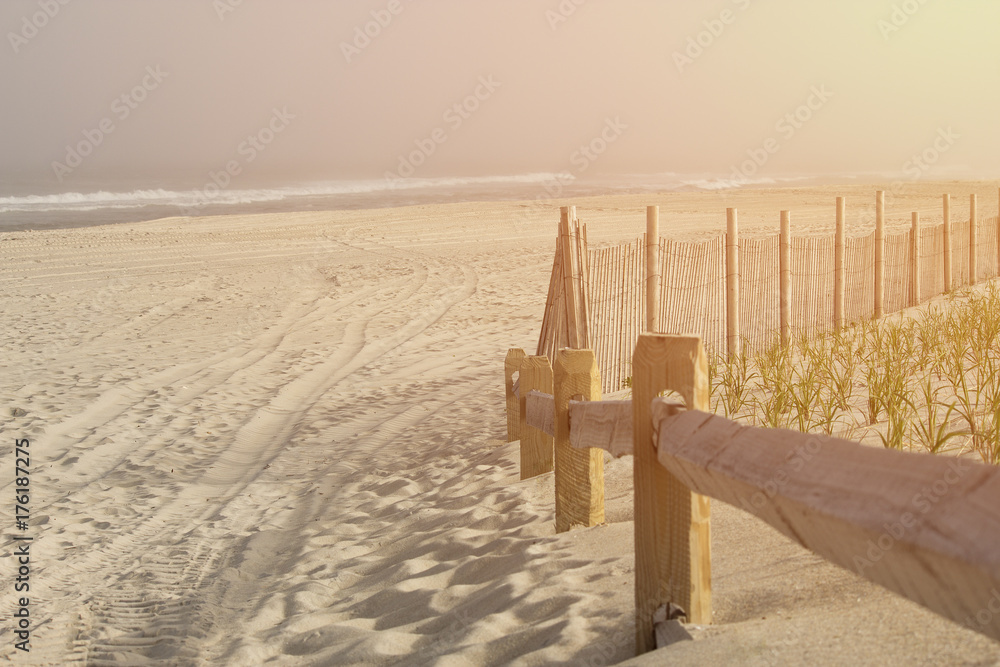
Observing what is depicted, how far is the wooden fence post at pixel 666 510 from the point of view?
2.02m

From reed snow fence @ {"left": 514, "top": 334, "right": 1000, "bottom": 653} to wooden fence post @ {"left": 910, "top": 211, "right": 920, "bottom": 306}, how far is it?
8.19 m

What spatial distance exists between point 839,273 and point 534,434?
197 inches

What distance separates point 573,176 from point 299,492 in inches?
2341

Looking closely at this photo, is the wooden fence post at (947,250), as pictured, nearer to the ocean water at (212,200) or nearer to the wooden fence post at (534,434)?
the wooden fence post at (534,434)

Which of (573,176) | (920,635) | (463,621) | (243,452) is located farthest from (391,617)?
(573,176)

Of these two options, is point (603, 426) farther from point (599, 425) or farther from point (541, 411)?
point (541, 411)

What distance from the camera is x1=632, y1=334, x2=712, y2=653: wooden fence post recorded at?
202 cm

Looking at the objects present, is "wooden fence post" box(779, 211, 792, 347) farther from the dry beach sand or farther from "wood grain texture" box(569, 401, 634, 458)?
"wood grain texture" box(569, 401, 634, 458)

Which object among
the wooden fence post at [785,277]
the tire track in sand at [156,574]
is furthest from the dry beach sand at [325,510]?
the wooden fence post at [785,277]

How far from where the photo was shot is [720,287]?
687cm

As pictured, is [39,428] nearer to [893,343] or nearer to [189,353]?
[189,353]

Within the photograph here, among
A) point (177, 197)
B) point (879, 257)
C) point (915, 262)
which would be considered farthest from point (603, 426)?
point (177, 197)

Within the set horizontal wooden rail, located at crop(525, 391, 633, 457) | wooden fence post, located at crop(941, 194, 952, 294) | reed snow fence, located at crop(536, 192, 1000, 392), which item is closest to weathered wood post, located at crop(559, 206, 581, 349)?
reed snow fence, located at crop(536, 192, 1000, 392)

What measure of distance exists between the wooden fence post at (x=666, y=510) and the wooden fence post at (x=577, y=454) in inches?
41.1
